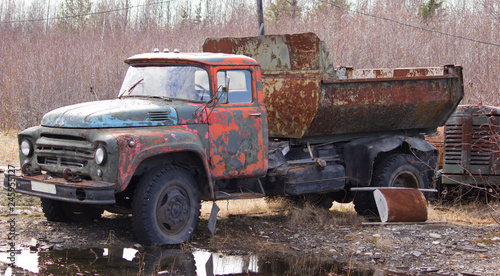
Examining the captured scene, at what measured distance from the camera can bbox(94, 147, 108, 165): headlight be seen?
573 centimetres

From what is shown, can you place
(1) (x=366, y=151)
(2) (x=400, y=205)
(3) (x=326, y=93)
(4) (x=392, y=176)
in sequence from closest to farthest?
(3) (x=326, y=93) < (2) (x=400, y=205) < (1) (x=366, y=151) < (4) (x=392, y=176)

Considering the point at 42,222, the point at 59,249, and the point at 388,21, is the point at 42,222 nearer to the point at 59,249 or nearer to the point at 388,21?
the point at 59,249

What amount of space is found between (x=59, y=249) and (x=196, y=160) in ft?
5.53

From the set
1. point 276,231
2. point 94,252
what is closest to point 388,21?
point 276,231

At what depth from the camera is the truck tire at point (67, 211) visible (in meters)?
6.83

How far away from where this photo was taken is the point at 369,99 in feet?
26.8

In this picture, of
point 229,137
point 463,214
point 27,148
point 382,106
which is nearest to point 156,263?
point 229,137

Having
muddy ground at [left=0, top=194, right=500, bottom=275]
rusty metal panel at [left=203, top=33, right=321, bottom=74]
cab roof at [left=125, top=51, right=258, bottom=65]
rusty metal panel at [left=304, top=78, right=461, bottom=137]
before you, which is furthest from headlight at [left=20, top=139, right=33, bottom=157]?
rusty metal panel at [left=304, top=78, right=461, bottom=137]

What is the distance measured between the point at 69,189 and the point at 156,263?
43.4 inches

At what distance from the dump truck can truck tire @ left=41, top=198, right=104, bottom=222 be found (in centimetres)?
1

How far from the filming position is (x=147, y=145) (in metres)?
5.87

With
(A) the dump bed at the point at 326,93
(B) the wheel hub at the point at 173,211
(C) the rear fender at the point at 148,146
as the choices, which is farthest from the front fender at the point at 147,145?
(A) the dump bed at the point at 326,93

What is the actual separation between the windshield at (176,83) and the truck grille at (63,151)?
115 centimetres

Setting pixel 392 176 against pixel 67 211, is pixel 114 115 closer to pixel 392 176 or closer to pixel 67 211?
pixel 67 211
